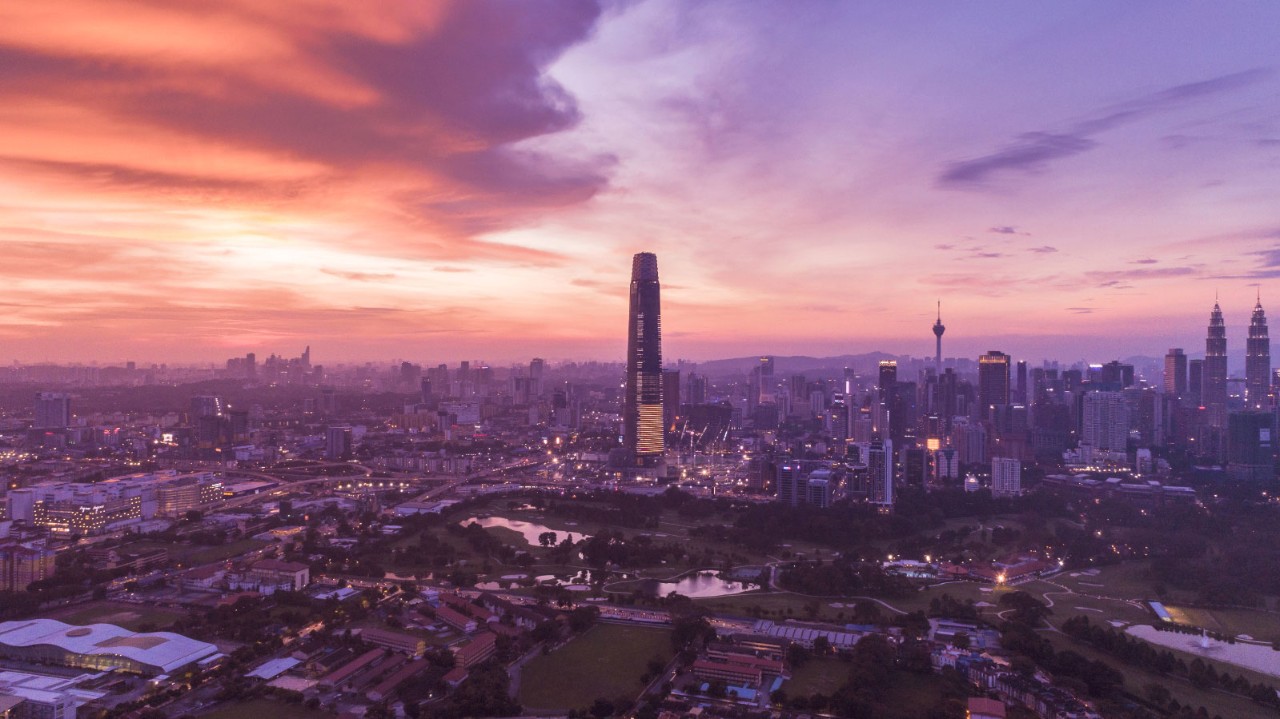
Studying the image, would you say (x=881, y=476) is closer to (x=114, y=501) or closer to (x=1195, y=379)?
(x=114, y=501)

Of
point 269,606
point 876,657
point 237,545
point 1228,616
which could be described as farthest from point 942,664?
point 237,545

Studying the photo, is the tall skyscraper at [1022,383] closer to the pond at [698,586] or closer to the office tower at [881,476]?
the office tower at [881,476]

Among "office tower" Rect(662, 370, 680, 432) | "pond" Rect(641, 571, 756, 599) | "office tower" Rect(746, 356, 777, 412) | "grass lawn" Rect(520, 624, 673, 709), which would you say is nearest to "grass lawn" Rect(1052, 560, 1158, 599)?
"pond" Rect(641, 571, 756, 599)

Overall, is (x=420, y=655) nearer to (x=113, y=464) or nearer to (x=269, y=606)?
(x=269, y=606)

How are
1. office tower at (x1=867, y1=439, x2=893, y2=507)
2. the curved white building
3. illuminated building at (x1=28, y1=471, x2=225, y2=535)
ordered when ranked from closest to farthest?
the curved white building
illuminated building at (x1=28, y1=471, x2=225, y2=535)
office tower at (x1=867, y1=439, x2=893, y2=507)

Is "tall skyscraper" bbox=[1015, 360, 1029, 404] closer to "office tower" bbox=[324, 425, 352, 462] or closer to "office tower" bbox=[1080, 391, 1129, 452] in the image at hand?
"office tower" bbox=[1080, 391, 1129, 452]

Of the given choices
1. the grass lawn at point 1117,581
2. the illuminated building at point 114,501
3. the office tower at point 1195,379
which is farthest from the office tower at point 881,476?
the office tower at point 1195,379

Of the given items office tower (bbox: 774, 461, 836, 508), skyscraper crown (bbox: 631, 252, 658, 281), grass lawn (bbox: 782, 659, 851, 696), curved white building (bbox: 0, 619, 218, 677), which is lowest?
grass lawn (bbox: 782, 659, 851, 696)
